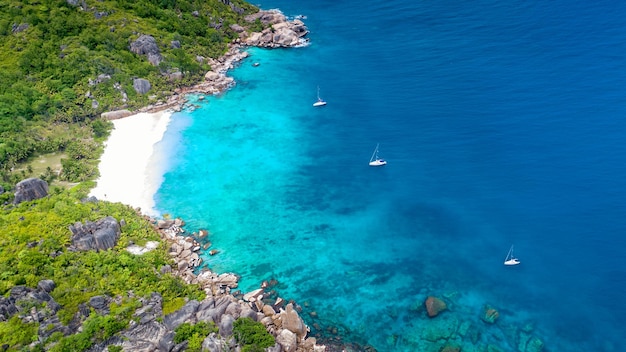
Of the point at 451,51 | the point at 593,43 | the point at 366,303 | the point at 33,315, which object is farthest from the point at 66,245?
the point at 593,43

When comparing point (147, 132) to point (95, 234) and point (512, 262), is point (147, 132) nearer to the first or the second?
point (95, 234)

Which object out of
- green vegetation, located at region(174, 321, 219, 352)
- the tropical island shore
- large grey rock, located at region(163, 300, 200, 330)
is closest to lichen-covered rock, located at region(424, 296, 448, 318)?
the tropical island shore

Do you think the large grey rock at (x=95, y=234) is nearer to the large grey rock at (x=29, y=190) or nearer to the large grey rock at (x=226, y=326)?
the large grey rock at (x=29, y=190)

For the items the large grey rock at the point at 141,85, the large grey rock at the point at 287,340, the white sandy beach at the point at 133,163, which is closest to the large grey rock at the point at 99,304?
the large grey rock at the point at 287,340

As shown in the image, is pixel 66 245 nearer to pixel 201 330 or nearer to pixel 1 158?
pixel 201 330

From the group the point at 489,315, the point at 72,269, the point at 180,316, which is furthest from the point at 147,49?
the point at 489,315

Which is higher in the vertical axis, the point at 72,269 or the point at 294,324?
the point at 72,269
